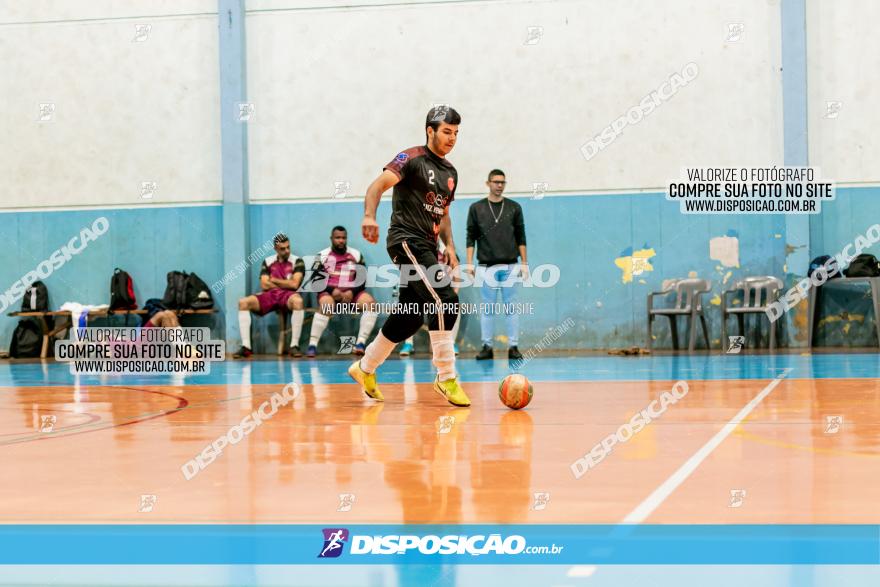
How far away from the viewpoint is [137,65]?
17484 millimetres

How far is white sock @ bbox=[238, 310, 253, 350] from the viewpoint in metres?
16.4

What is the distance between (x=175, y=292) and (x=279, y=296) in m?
1.99

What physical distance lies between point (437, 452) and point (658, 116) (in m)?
12.5

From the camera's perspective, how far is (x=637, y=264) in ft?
54.2

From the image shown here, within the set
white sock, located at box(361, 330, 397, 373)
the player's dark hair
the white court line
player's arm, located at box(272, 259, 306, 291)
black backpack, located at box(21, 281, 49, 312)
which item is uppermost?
the player's dark hair

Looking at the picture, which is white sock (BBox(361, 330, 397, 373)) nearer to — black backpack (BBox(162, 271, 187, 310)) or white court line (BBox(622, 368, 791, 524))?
white court line (BBox(622, 368, 791, 524))

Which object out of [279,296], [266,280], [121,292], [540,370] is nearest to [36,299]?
[121,292]

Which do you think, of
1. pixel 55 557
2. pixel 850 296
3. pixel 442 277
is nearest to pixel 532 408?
pixel 442 277

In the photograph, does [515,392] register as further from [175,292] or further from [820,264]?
[175,292]

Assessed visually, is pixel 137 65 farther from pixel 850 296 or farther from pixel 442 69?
pixel 850 296

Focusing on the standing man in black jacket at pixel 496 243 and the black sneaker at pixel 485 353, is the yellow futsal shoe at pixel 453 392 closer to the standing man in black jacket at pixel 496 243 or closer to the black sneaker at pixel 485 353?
the standing man in black jacket at pixel 496 243

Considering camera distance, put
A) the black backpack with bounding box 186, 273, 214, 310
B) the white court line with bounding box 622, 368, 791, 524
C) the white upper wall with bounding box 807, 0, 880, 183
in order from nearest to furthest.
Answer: the white court line with bounding box 622, 368, 791, 524 → the white upper wall with bounding box 807, 0, 880, 183 → the black backpack with bounding box 186, 273, 214, 310

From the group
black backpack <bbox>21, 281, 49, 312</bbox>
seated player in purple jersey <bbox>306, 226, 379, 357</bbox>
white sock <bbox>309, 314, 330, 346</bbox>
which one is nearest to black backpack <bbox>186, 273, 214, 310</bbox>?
seated player in purple jersey <bbox>306, 226, 379, 357</bbox>

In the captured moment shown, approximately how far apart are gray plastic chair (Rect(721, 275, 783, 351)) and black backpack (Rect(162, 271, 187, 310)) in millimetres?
8974
